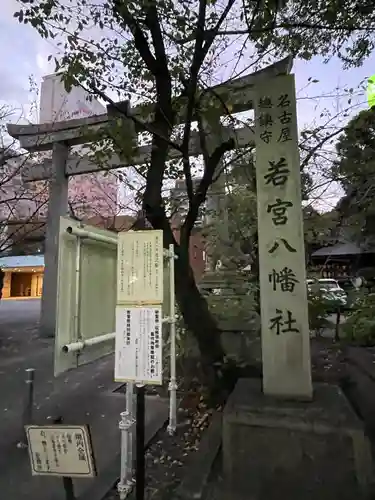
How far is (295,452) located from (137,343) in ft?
5.92

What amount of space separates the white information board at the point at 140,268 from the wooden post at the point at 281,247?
1.51 meters

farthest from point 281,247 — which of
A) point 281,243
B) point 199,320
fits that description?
point 199,320

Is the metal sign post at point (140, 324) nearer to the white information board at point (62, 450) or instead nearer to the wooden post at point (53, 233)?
the white information board at point (62, 450)

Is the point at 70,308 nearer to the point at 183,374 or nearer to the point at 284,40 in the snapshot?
the point at 183,374

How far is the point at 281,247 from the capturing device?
3.96m

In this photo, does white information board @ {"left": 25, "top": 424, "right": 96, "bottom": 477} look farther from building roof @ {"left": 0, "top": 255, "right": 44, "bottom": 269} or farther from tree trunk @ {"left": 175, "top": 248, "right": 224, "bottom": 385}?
building roof @ {"left": 0, "top": 255, "right": 44, "bottom": 269}

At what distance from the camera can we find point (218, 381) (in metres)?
5.29

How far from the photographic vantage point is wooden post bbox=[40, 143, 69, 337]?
11.3 m

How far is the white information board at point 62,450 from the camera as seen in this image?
7.42 ft

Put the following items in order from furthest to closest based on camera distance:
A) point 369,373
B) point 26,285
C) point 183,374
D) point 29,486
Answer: point 26,285, point 183,374, point 369,373, point 29,486

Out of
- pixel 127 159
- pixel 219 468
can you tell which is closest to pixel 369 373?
pixel 219 468

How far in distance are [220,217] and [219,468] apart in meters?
5.49

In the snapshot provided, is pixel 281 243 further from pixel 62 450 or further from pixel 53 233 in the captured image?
pixel 53 233

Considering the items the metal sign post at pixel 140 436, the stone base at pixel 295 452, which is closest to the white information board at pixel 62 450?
the metal sign post at pixel 140 436
